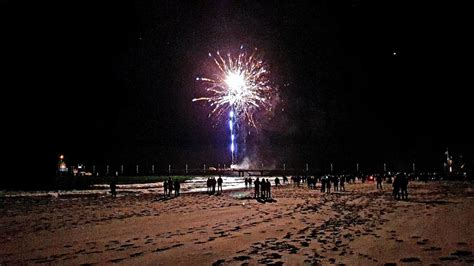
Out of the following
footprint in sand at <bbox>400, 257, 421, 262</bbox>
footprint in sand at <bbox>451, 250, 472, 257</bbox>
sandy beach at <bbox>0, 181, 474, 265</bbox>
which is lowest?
footprint in sand at <bbox>400, 257, 421, 262</bbox>

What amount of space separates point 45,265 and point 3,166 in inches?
1648

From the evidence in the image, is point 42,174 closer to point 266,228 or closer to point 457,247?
point 266,228

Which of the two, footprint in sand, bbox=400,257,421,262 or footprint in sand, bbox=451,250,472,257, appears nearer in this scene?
footprint in sand, bbox=400,257,421,262

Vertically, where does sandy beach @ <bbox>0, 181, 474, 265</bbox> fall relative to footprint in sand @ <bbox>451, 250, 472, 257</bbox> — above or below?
above

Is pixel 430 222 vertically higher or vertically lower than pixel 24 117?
lower

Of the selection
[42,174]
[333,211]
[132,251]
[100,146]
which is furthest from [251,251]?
[100,146]

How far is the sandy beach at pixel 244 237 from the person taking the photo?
33.3ft

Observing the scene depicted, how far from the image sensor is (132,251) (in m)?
11.2

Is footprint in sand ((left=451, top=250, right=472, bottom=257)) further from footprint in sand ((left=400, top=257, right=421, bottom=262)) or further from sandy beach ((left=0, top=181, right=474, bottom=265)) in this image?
footprint in sand ((left=400, top=257, right=421, bottom=262))

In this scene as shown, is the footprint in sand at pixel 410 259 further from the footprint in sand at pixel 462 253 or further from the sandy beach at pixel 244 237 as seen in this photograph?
the footprint in sand at pixel 462 253

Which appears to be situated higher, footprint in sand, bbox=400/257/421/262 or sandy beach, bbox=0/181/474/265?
sandy beach, bbox=0/181/474/265

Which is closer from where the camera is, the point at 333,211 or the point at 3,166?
the point at 333,211

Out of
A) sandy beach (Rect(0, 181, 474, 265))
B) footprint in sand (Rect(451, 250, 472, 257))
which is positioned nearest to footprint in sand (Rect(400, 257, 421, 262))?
sandy beach (Rect(0, 181, 474, 265))

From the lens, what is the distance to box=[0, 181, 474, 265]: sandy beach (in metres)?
10.2
